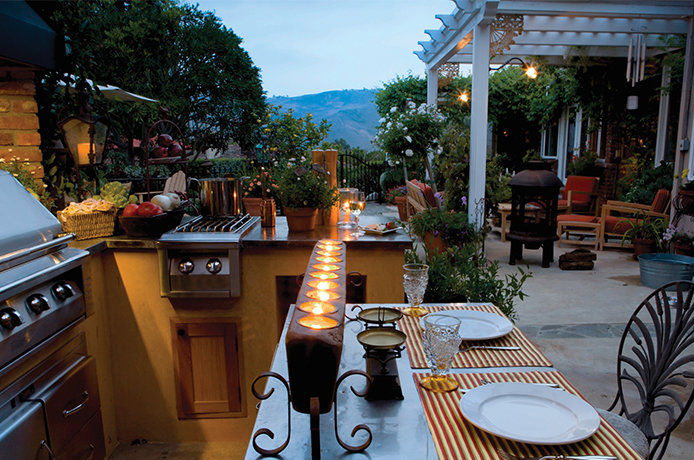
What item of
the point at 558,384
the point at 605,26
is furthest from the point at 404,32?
the point at 558,384

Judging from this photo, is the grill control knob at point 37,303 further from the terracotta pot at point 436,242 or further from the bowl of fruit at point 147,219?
the terracotta pot at point 436,242

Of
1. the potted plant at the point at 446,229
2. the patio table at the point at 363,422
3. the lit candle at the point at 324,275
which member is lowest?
the potted plant at the point at 446,229

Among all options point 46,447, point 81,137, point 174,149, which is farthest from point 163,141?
point 46,447

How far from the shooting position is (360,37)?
1080 centimetres

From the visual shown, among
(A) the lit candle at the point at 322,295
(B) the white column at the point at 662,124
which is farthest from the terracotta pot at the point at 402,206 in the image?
(A) the lit candle at the point at 322,295

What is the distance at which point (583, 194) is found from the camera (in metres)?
9.05

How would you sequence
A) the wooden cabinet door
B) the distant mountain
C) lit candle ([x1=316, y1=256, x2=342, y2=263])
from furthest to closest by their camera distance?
the distant mountain
the wooden cabinet door
lit candle ([x1=316, y1=256, x2=342, y2=263])

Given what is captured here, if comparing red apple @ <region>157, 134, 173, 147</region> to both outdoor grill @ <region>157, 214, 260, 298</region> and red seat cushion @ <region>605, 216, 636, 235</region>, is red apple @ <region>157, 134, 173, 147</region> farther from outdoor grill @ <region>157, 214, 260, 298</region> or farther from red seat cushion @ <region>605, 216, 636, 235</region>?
red seat cushion @ <region>605, 216, 636, 235</region>

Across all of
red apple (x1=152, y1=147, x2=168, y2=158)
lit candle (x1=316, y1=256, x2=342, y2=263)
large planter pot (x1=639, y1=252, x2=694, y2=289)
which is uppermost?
red apple (x1=152, y1=147, x2=168, y2=158)

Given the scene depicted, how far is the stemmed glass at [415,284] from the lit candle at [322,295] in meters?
0.69

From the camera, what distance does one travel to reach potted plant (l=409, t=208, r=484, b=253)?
237 inches

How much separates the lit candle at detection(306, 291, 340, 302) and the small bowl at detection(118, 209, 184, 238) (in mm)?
1736

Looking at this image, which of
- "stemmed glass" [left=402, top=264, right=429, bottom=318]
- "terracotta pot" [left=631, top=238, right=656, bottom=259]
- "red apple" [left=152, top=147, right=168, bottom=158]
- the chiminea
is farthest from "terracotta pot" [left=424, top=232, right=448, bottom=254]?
"stemmed glass" [left=402, top=264, right=429, bottom=318]

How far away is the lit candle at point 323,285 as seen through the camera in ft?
4.09
